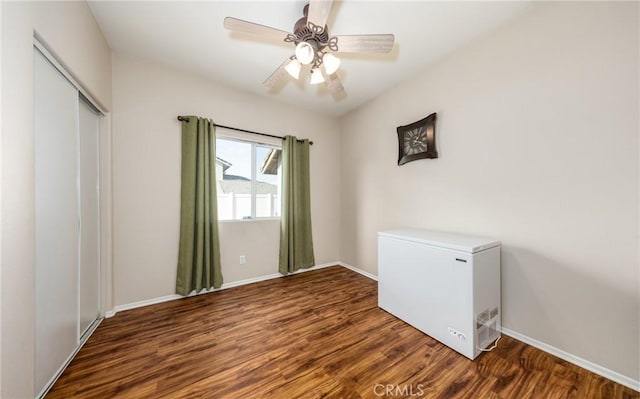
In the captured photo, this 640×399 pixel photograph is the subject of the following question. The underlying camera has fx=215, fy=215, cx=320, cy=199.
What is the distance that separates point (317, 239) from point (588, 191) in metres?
2.93

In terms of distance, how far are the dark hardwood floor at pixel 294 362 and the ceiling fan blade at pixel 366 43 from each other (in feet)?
7.40

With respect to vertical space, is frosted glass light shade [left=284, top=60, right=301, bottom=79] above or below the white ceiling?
below

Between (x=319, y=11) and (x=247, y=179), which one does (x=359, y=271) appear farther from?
(x=319, y=11)

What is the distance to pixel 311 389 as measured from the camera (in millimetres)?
1310

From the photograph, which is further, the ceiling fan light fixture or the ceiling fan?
the ceiling fan light fixture

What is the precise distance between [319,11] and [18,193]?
1809 millimetres

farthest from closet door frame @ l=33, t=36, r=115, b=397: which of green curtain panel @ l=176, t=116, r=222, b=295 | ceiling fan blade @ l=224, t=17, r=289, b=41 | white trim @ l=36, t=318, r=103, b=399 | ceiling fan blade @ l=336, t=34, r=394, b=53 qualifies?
ceiling fan blade @ l=336, t=34, r=394, b=53

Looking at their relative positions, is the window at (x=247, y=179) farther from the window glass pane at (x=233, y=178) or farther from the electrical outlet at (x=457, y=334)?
the electrical outlet at (x=457, y=334)

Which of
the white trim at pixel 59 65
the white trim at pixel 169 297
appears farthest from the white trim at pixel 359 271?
the white trim at pixel 59 65

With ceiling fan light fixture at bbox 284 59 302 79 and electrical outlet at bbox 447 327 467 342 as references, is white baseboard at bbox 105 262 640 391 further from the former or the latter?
ceiling fan light fixture at bbox 284 59 302 79

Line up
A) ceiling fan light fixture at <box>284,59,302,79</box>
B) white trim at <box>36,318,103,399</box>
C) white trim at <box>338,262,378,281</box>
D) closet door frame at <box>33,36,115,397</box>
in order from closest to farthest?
1. white trim at <box>36,318,103,399</box>
2. ceiling fan light fixture at <box>284,59,302,79</box>
3. closet door frame at <box>33,36,115,397</box>
4. white trim at <box>338,262,378,281</box>

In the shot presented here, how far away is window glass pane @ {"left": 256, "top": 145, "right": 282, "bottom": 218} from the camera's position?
314 centimetres

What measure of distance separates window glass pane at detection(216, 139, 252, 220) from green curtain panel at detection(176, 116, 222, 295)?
0.22 metres
